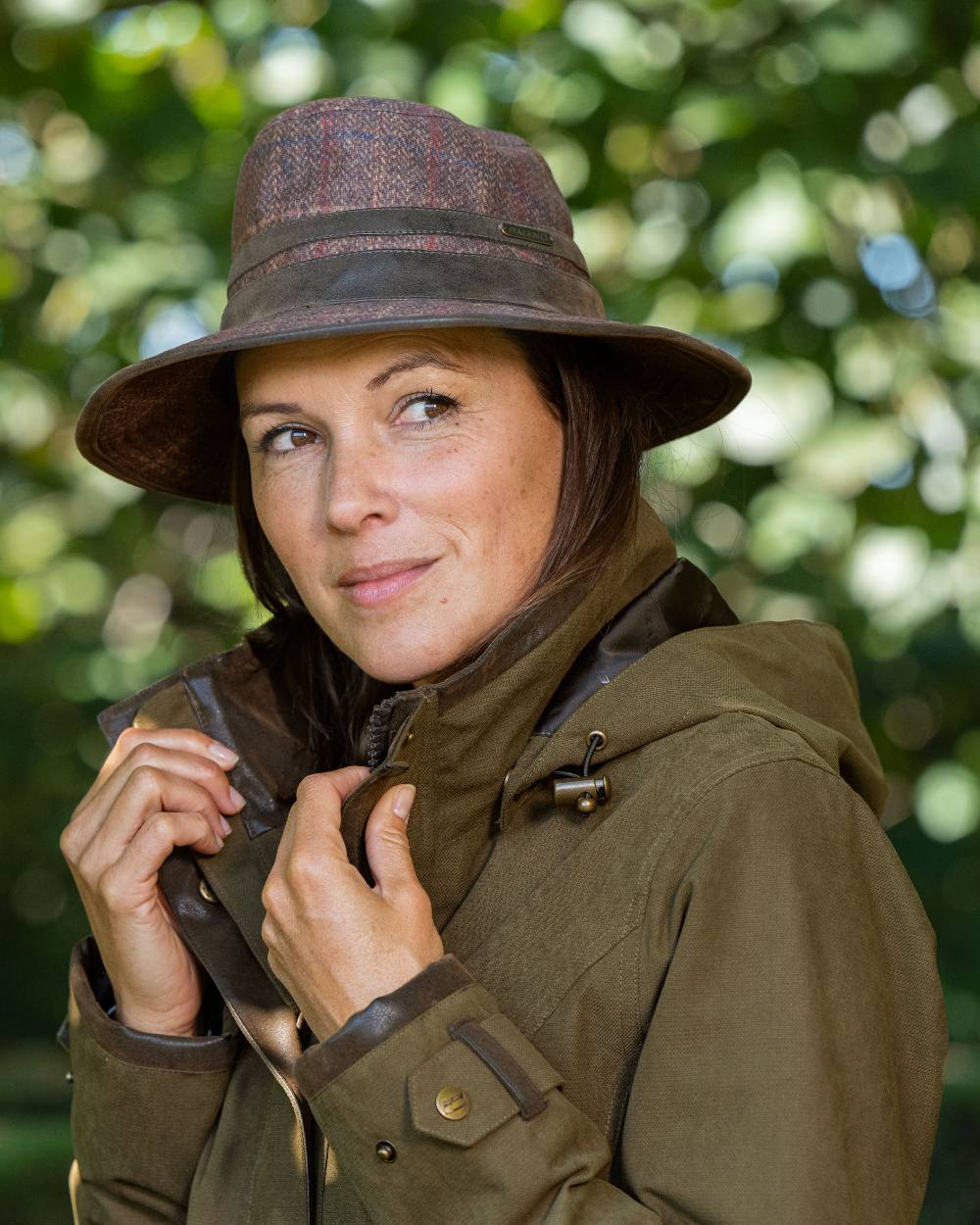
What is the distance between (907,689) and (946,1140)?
104 centimetres

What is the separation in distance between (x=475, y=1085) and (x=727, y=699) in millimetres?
531

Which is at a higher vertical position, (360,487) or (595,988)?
(360,487)

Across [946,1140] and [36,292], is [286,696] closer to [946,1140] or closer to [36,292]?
[36,292]

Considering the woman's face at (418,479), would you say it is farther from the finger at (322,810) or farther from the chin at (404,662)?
the finger at (322,810)

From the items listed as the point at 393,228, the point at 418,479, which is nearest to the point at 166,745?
the point at 418,479

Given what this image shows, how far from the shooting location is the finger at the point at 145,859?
1907mm

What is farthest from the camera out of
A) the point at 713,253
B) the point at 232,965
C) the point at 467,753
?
the point at 713,253

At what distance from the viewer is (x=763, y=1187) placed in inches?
54.4

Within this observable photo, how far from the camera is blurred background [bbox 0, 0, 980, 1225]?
120 inches

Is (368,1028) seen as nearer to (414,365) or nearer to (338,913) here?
(338,913)

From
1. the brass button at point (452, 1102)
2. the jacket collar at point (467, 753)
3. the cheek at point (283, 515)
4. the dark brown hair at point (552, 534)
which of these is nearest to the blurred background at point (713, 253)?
→ the dark brown hair at point (552, 534)

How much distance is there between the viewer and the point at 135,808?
192 centimetres

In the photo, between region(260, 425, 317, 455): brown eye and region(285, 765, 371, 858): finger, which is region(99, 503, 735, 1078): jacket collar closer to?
region(285, 765, 371, 858): finger

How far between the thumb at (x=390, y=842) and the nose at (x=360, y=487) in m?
0.32
